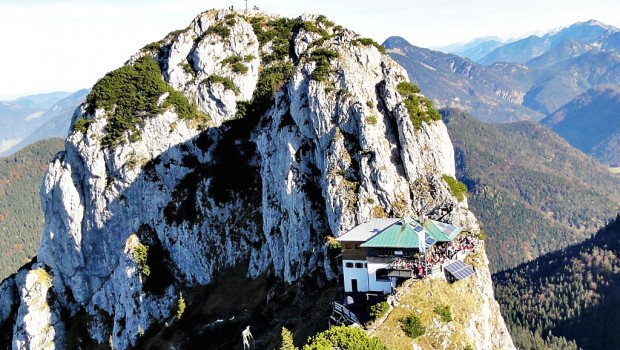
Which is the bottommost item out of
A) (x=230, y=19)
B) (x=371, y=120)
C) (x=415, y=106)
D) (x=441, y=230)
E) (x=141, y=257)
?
(x=141, y=257)

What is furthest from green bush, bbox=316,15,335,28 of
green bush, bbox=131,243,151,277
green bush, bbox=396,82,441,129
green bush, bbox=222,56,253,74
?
green bush, bbox=131,243,151,277

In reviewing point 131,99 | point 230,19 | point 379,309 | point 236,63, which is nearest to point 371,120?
point 379,309

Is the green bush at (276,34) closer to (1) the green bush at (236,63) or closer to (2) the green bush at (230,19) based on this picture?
(2) the green bush at (230,19)

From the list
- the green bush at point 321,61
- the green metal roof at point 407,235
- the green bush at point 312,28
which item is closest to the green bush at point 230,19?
the green bush at point 312,28

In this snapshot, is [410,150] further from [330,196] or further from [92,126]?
[92,126]

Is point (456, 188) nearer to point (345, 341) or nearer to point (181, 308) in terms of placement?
point (345, 341)

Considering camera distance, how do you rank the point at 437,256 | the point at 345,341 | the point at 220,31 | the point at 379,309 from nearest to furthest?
the point at 345,341 < the point at 379,309 < the point at 437,256 < the point at 220,31

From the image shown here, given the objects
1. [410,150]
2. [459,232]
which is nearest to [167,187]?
[410,150]
